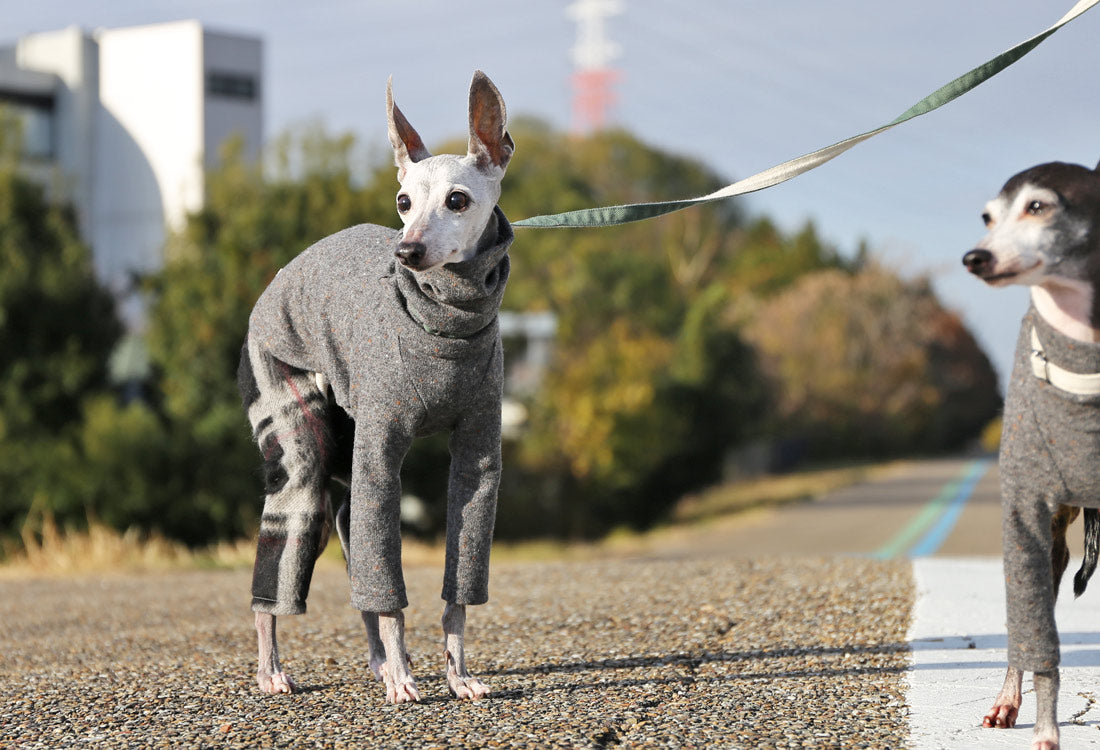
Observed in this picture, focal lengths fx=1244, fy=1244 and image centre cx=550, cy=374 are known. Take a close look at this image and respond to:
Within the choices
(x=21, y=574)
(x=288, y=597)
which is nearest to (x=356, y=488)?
(x=288, y=597)

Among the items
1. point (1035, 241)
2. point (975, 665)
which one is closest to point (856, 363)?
point (975, 665)

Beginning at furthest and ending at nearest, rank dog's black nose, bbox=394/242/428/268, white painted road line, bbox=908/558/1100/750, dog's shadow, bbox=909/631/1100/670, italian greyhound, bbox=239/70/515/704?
dog's shadow, bbox=909/631/1100/670
italian greyhound, bbox=239/70/515/704
white painted road line, bbox=908/558/1100/750
dog's black nose, bbox=394/242/428/268

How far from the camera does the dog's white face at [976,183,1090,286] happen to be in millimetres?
3197

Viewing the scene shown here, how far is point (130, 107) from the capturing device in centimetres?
4041

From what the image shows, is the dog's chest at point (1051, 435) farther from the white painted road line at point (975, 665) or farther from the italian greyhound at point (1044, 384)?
the white painted road line at point (975, 665)

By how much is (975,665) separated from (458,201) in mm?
2789

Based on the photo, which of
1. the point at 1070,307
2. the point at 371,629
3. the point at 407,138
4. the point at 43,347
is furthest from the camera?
the point at 43,347

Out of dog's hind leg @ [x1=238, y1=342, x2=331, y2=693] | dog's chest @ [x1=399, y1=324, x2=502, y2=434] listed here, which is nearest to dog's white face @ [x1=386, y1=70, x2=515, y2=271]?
dog's chest @ [x1=399, y1=324, x2=502, y2=434]

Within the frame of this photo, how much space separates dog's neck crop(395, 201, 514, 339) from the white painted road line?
1.88 metres

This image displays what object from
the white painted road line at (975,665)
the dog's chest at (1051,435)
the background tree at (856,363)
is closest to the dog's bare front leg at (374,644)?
the white painted road line at (975,665)

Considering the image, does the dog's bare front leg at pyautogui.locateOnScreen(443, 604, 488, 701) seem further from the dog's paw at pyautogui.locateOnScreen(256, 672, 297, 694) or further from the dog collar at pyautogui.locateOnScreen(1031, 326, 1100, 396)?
the dog collar at pyautogui.locateOnScreen(1031, 326, 1100, 396)

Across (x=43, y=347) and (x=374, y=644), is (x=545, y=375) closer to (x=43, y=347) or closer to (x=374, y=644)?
(x=43, y=347)

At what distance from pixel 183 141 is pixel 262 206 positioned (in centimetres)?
2275

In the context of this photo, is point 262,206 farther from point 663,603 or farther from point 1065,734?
point 1065,734
